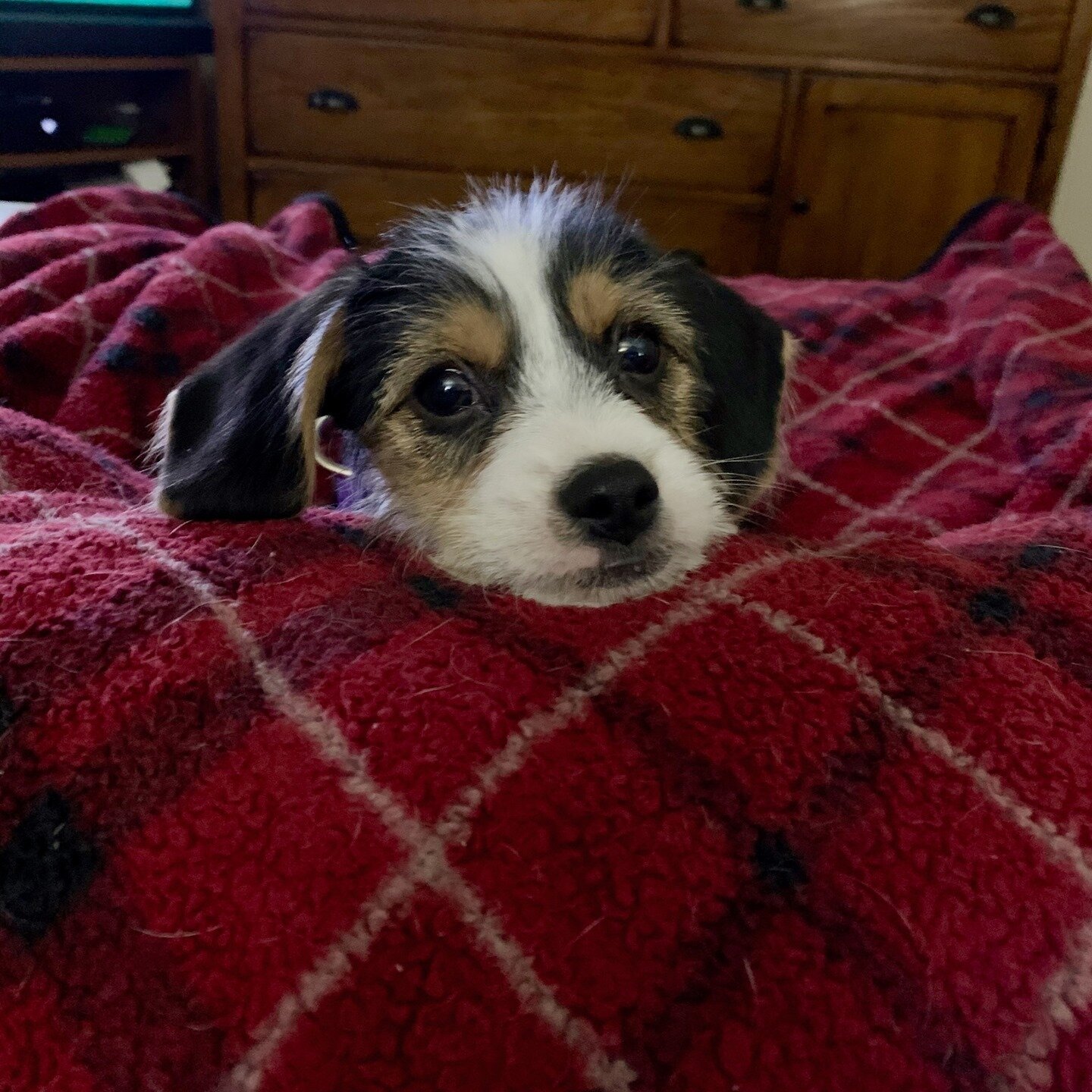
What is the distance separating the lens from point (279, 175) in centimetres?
348

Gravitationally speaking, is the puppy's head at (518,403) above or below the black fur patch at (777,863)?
above

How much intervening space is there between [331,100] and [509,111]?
1.98 feet

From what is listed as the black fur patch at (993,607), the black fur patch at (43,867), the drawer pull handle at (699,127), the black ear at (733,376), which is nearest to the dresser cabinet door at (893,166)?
the drawer pull handle at (699,127)

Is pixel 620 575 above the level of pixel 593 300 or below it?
below

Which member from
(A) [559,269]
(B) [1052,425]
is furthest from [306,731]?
(B) [1052,425]

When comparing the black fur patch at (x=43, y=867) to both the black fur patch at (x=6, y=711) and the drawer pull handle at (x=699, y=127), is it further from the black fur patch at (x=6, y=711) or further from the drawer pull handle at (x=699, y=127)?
the drawer pull handle at (x=699, y=127)

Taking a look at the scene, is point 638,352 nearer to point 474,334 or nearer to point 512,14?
point 474,334

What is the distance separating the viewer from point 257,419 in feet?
4.00

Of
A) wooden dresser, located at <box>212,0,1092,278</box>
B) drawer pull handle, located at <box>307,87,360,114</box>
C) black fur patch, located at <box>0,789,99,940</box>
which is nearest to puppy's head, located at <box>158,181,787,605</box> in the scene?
black fur patch, located at <box>0,789,99,940</box>

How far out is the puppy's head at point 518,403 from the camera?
108 cm

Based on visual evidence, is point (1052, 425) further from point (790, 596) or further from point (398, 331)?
point (398, 331)

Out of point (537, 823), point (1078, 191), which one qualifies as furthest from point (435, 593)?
point (1078, 191)

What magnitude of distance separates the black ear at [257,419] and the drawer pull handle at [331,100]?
2.28 meters

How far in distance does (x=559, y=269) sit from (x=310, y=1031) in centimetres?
97
